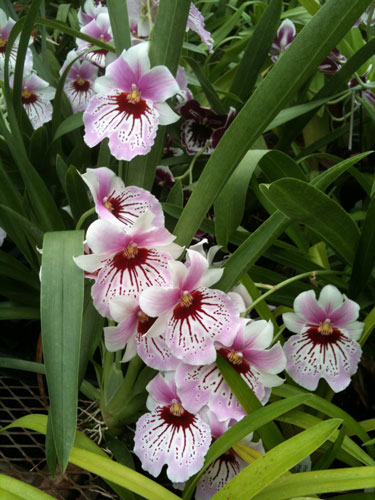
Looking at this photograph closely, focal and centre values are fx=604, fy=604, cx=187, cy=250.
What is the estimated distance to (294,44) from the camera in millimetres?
872

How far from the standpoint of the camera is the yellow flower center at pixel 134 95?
3.13 feet

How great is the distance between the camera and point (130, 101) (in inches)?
37.8

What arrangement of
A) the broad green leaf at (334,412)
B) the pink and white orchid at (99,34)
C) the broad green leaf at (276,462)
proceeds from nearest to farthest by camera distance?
1. the broad green leaf at (276,462)
2. the broad green leaf at (334,412)
3. the pink and white orchid at (99,34)

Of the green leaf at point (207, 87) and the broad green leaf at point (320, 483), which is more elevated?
the green leaf at point (207, 87)

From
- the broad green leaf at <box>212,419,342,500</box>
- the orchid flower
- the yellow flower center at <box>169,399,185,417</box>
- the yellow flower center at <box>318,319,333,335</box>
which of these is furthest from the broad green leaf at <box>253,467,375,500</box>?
the orchid flower

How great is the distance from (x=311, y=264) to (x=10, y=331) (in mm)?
762

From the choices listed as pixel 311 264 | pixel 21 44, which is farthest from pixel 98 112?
pixel 311 264

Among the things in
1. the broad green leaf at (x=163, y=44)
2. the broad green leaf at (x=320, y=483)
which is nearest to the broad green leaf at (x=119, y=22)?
the broad green leaf at (x=163, y=44)

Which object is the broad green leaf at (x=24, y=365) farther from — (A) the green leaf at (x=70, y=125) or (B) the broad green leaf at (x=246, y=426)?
(A) the green leaf at (x=70, y=125)

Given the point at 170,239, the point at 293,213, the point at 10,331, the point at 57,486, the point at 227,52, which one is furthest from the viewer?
the point at 227,52

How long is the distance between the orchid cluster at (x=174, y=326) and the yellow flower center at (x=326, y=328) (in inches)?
0.6

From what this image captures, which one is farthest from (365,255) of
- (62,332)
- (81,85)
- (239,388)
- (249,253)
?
(81,85)

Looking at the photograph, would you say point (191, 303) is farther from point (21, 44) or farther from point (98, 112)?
point (21, 44)

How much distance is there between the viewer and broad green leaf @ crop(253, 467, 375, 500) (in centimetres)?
76
